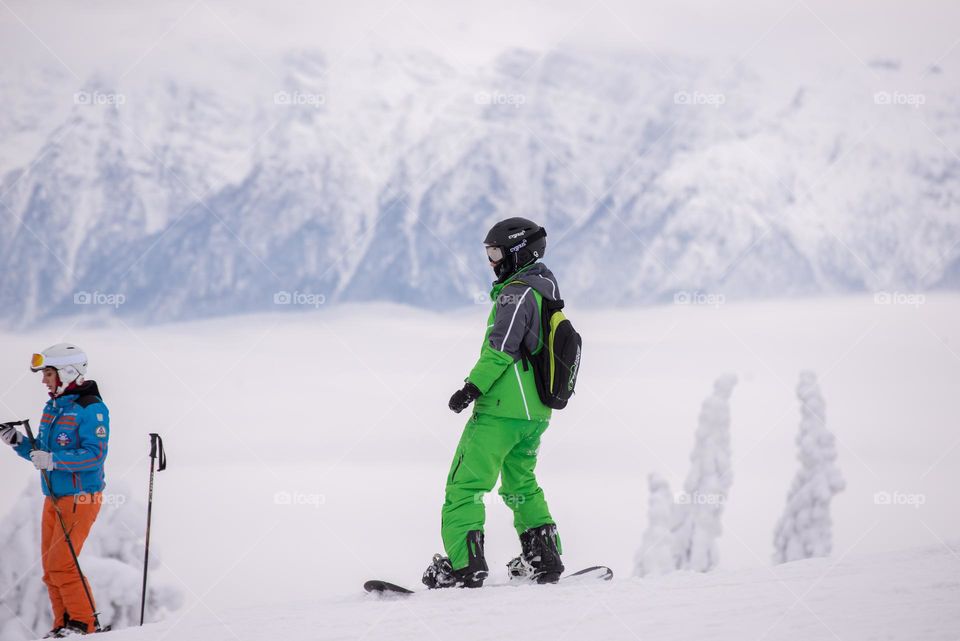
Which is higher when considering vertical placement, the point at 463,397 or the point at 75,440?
the point at 463,397

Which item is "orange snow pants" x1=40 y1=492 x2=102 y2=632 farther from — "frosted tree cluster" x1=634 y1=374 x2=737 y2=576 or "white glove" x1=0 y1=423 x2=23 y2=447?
"frosted tree cluster" x1=634 y1=374 x2=737 y2=576

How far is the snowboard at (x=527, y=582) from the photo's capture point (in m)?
6.29

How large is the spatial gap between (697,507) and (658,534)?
214cm

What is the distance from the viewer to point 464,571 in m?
6.53

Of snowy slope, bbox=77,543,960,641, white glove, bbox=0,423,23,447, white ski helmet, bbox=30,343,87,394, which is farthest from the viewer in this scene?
white ski helmet, bbox=30,343,87,394

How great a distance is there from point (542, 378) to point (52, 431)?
350 centimetres

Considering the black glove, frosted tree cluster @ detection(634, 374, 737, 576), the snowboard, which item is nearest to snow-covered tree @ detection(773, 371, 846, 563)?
frosted tree cluster @ detection(634, 374, 737, 576)

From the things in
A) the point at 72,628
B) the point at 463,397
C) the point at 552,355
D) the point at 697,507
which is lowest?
the point at 697,507

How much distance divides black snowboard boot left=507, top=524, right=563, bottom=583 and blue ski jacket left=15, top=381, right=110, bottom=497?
304 cm

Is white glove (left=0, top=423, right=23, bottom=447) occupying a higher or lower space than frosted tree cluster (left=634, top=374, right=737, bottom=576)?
higher

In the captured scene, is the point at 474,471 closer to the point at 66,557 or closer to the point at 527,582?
the point at 527,582

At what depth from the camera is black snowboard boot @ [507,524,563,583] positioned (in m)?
6.76

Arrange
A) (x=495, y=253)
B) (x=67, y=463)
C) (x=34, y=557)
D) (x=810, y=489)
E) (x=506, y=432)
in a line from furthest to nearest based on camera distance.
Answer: (x=810, y=489) → (x=34, y=557) → (x=495, y=253) → (x=67, y=463) → (x=506, y=432)

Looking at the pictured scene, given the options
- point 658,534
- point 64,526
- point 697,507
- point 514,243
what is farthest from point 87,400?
point 697,507
